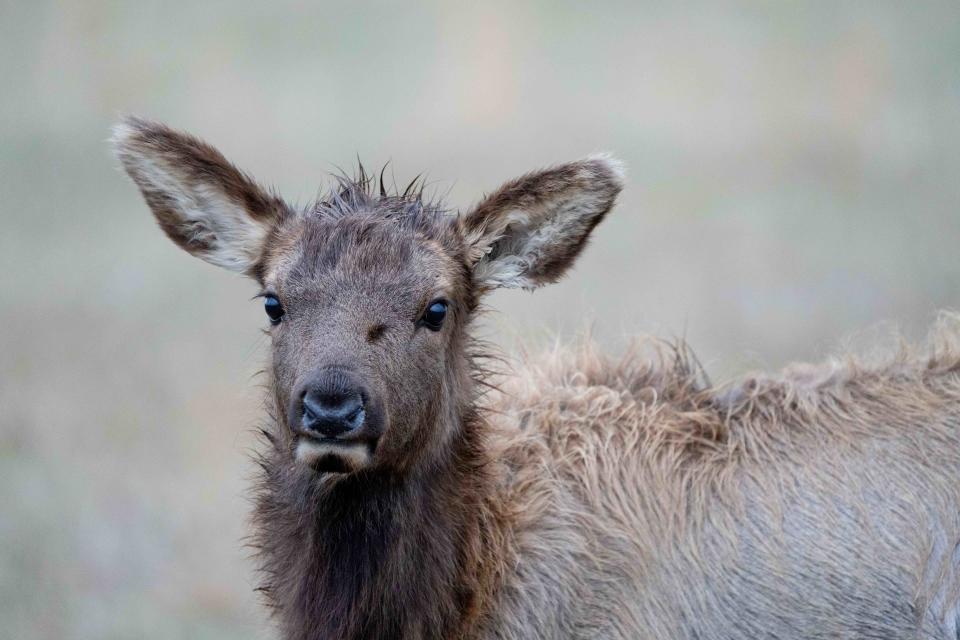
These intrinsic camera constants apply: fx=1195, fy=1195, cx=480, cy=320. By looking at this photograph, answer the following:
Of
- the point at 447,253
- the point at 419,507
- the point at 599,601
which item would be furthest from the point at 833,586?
the point at 447,253

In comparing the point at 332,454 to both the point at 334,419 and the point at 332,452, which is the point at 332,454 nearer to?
the point at 332,452

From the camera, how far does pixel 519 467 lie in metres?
7.37

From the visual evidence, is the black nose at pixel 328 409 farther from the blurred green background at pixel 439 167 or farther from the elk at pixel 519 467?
the blurred green background at pixel 439 167

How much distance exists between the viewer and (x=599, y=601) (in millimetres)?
6805

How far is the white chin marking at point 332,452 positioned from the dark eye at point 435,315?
920mm

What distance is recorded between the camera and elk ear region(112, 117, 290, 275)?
23.4 feet

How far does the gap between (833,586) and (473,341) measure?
2.54 metres

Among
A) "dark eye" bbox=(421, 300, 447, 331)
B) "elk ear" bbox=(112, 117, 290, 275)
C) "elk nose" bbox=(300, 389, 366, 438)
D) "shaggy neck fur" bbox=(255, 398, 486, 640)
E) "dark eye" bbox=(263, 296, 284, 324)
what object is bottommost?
"shaggy neck fur" bbox=(255, 398, 486, 640)

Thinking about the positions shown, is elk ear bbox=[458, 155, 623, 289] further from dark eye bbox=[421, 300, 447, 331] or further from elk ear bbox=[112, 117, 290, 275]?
elk ear bbox=[112, 117, 290, 275]

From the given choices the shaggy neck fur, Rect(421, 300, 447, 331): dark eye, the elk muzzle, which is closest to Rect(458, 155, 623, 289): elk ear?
Rect(421, 300, 447, 331): dark eye

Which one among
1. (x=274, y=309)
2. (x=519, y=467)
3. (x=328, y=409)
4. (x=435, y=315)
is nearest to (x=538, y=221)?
(x=435, y=315)

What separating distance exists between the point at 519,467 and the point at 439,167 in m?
10.7

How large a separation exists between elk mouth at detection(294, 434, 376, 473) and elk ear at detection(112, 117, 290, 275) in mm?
1629

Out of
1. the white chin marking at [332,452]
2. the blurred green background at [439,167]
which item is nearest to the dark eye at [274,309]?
the white chin marking at [332,452]
